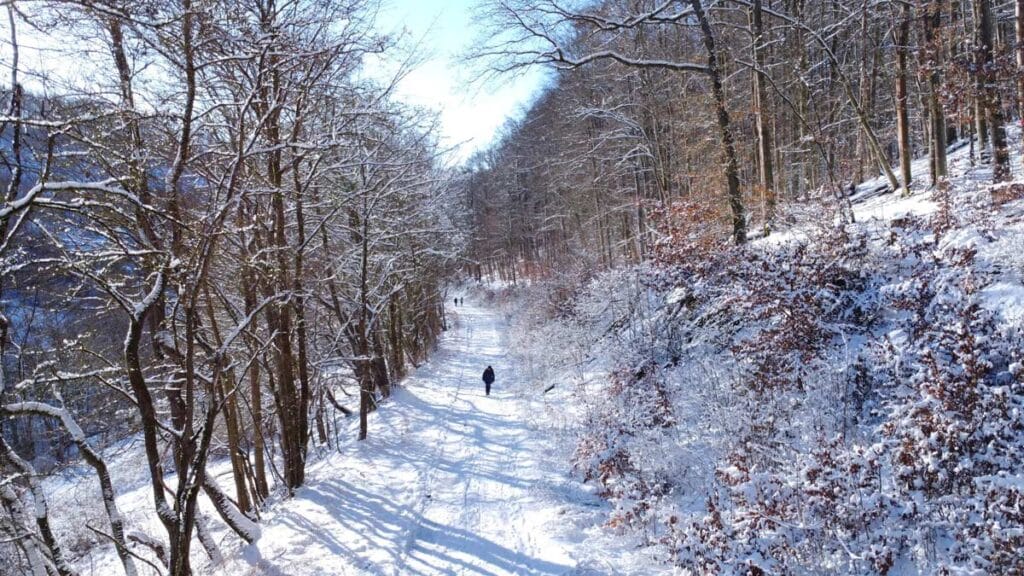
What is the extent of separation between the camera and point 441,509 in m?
7.79

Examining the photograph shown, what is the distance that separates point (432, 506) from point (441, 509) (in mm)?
207

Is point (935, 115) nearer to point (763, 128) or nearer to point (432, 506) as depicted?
point (763, 128)

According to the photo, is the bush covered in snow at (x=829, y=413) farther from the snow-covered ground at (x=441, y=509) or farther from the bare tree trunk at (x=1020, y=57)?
the bare tree trunk at (x=1020, y=57)

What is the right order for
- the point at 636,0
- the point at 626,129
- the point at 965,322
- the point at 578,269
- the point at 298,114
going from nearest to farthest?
the point at 965,322
the point at 298,114
the point at 636,0
the point at 626,129
the point at 578,269

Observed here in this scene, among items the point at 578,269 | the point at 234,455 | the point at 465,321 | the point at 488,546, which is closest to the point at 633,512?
the point at 488,546

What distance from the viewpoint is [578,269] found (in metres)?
23.2

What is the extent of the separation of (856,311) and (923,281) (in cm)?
90

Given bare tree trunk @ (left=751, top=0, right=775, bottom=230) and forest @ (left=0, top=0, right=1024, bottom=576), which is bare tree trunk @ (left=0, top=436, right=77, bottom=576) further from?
bare tree trunk @ (left=751, top=0, right=775, bottom=230)

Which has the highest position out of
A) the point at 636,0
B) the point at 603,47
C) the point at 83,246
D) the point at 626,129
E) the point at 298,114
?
the point at 636,0

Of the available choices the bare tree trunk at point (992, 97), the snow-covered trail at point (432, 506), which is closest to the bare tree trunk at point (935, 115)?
the bare tree trunk at point (992, 97)

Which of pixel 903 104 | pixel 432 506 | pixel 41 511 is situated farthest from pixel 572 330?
pixel 41 511

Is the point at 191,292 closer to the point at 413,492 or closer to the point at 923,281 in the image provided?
the point at 413,492

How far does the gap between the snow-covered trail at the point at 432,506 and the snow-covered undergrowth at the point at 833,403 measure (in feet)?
3.25

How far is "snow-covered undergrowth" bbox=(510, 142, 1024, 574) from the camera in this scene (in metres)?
4.58
